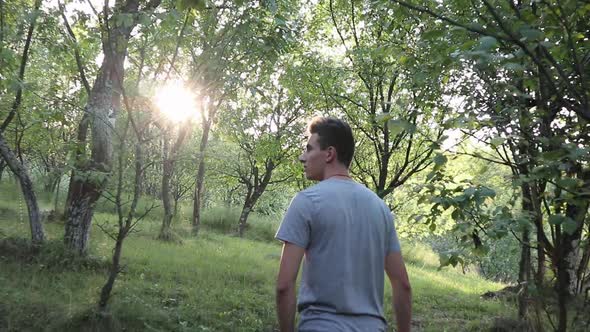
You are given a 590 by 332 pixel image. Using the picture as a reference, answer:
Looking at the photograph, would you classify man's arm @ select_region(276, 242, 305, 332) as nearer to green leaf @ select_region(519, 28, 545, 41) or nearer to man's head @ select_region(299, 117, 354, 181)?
man's head @ select_region(299, 117, 354, 181)

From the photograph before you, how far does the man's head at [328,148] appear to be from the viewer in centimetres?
240

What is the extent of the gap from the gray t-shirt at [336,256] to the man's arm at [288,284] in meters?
0.05

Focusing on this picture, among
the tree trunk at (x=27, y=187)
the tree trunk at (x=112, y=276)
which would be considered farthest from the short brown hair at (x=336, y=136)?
the tree trunk at (x=27, y=187)

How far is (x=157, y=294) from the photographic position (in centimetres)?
701

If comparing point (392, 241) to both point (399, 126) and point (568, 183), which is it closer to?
point (399, 126)

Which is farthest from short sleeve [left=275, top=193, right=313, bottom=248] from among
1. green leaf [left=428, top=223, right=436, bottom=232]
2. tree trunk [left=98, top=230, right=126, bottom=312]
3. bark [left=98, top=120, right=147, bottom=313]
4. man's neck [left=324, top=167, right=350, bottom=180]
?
tree trunk [left=98, top=230, right=126, bottom=312]

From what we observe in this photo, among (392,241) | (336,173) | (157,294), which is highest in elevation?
(336,173)

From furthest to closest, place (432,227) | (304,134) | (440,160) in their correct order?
(304,134) < (432,227) < (440,160)

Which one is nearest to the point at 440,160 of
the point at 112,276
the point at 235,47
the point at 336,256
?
the point at 336,256

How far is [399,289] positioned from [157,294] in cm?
541

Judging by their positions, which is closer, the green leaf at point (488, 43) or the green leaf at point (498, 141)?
the green leaf at point (488, 43)

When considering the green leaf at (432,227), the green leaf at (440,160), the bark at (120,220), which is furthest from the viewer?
the bark at (120,220)

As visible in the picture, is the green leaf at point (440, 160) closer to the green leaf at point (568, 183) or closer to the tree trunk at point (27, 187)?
the green leaf at point (568, 183)

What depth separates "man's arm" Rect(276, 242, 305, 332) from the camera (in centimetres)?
214
